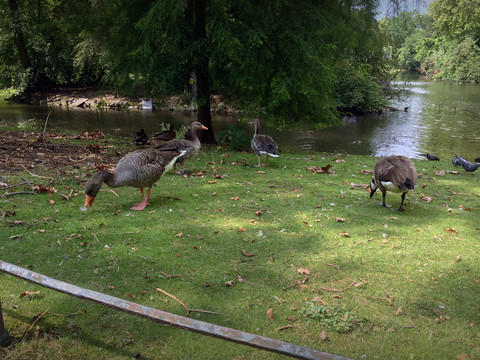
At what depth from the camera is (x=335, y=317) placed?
3.91 m

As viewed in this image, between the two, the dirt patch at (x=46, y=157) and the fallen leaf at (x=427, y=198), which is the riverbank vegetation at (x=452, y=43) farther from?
the dirt patch at (x=46, y=157)

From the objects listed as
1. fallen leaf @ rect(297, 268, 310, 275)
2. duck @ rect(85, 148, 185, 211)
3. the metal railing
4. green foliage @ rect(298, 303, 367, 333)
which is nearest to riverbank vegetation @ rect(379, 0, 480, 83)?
duck @ rect(85, 148, 185, 211)

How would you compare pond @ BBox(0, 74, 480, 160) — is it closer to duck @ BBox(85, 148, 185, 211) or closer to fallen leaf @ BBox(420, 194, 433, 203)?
fallen leaf @ BBox(420, 194, 433, 203)

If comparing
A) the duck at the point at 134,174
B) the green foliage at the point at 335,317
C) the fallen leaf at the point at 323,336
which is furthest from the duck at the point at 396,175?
the duck at the point at 134,174

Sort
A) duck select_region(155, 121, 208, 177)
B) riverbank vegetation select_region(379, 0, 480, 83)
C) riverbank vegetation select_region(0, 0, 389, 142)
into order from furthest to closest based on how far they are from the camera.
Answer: riverbank vegetation select_region(379, 0, 480, 83)
riverbank vegetation select_region(0, 0, 389, 142)
duck select_region(155, 121, 208, 177)

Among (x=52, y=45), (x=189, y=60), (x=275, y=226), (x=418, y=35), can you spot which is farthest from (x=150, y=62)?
(x=418, y=35)

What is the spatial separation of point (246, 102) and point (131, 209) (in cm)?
881

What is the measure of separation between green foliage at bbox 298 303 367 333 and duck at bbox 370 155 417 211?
3.27 meters

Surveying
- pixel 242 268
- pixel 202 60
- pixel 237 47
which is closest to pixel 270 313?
pixel 242 268

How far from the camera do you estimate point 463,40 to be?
69312 millimetres

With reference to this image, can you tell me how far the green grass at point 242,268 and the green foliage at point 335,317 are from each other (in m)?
0.04

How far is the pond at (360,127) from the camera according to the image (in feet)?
65.2

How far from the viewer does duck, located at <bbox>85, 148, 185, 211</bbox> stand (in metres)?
5.86

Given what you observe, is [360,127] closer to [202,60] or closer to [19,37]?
[202,60]
